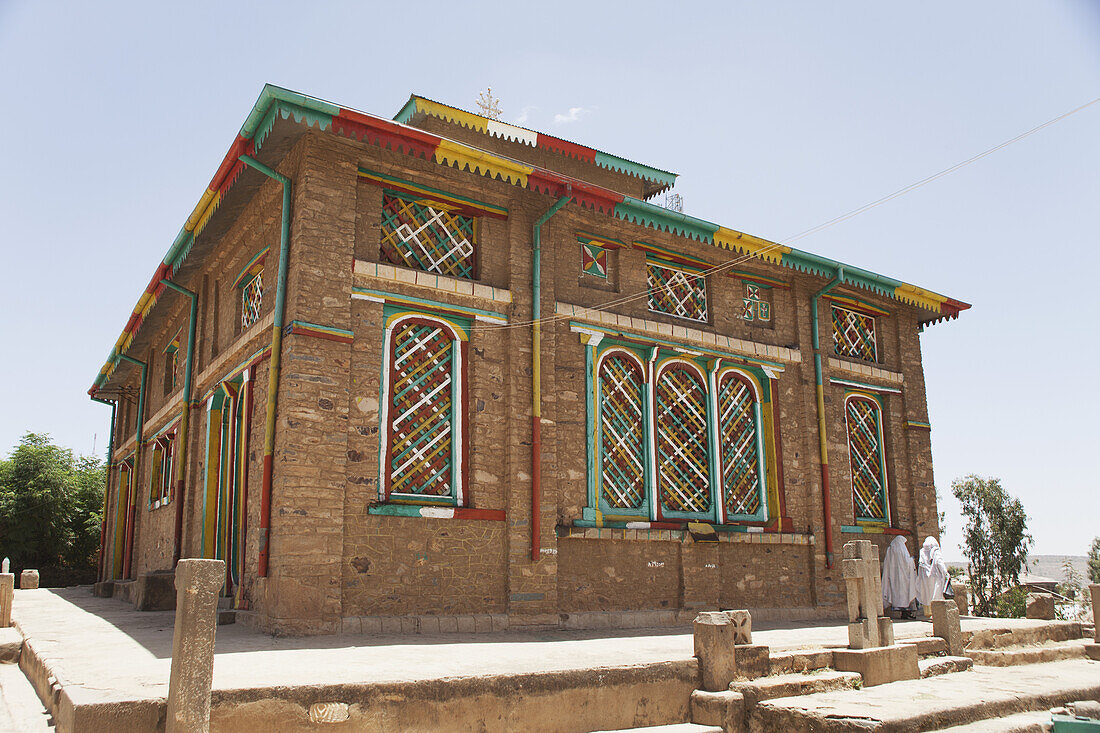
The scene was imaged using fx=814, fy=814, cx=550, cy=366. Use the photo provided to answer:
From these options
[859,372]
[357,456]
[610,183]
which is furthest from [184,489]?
[859,372]

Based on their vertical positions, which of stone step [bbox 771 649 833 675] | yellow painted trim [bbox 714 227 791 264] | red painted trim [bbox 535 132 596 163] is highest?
red painted trim [bbox 535 132 596 163]

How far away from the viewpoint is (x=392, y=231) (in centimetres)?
984

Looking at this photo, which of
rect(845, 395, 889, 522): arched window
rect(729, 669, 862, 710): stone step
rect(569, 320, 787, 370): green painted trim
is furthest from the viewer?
rect(845, 395, 889, 522): arched window

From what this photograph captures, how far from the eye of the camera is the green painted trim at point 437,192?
969 centimetres

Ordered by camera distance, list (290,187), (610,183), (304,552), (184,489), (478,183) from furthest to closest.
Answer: (610,183), (184,489), (478,183), (290,187), (304,552)

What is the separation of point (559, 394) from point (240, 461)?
4196 mm

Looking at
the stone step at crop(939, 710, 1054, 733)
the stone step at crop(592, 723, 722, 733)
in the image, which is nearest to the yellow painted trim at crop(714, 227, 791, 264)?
the stone step at crop(939, 710, 1054, 733)

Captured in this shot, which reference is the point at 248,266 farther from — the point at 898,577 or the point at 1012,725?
the point at 898,577

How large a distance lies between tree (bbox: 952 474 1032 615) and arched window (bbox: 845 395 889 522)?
64.2 feet

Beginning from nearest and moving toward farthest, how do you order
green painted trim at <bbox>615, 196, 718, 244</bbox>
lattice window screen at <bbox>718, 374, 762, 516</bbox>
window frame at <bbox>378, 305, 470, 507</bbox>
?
window frame at <bbox>378, 305, 470, 507</bbox> → green painted trim at <bbox>615, 196, 718, 244</bbox> → lattice window screen at <bbox>718, 374, 762, 516</bbox>

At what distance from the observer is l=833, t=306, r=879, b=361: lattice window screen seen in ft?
46.3

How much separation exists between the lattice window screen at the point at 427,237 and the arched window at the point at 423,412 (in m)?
0.80

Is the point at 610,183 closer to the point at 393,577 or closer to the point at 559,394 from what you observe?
the point at 559,394

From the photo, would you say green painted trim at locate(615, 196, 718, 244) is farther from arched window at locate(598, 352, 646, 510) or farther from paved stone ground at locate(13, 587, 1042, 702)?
paved stone ground at locate(13, 587, 1042, 702)
